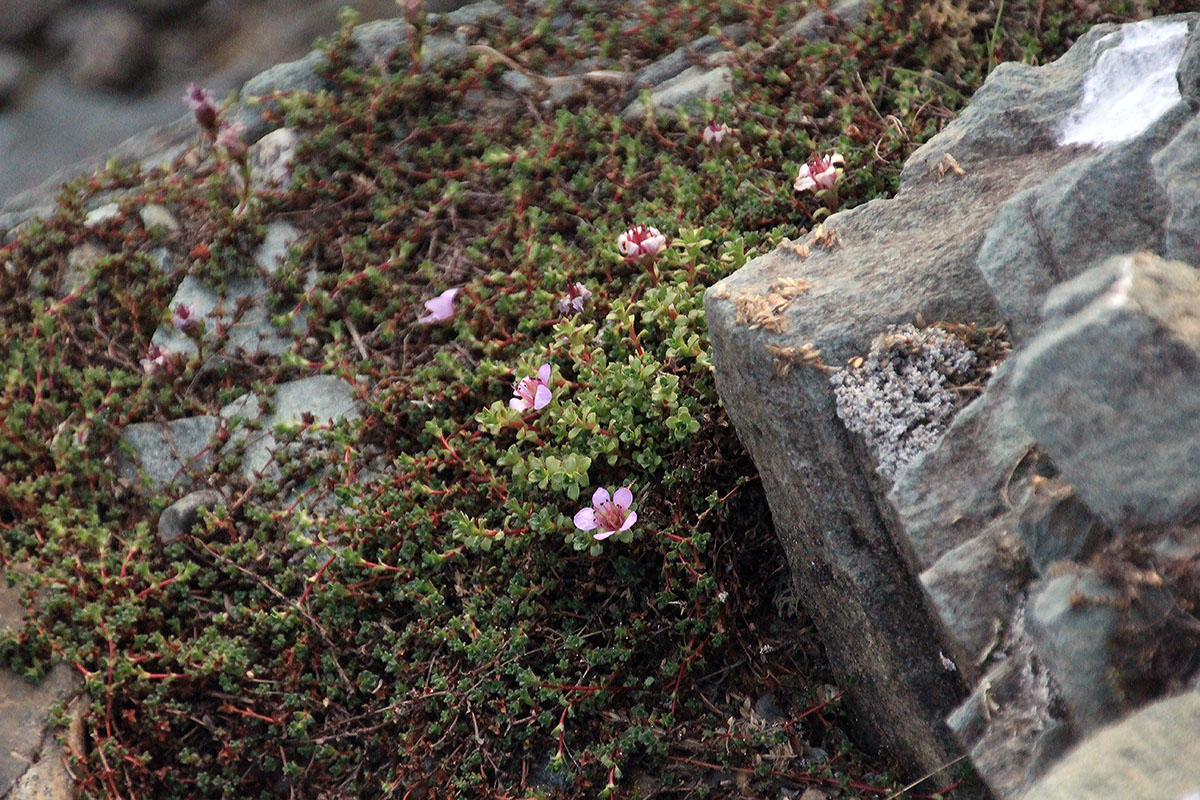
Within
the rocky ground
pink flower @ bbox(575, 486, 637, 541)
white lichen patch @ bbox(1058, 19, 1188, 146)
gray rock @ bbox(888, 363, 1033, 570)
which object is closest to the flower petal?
pink flower @ bbox(575, 486, 637, 541)

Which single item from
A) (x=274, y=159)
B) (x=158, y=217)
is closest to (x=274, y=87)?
(x=274, y=159)

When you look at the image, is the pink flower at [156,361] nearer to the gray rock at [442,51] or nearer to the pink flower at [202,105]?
the pink flower at [202,105]

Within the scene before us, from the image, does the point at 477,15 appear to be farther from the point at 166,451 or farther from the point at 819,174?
the point at 166,451

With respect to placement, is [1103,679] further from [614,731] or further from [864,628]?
[614,731]

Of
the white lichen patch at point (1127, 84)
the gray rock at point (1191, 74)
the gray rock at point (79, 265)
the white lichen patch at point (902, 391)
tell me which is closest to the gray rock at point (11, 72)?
the gray rock at point (79, 265)

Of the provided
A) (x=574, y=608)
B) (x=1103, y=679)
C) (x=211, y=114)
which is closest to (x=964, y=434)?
(x=1103, y=679)
